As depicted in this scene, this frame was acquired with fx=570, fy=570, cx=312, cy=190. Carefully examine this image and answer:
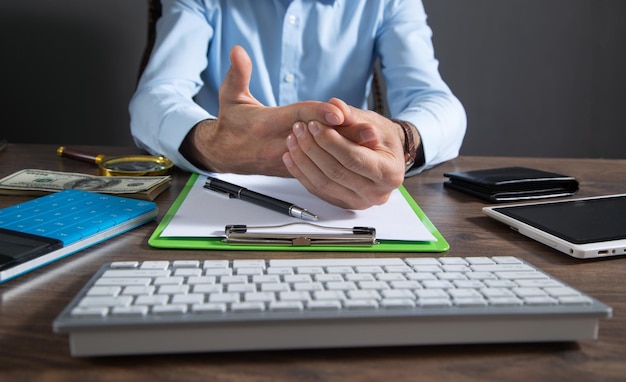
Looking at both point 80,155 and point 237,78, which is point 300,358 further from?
point 80,155

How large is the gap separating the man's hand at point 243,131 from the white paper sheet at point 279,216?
46mm

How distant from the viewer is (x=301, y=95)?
1.33 m

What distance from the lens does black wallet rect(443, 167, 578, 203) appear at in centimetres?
76

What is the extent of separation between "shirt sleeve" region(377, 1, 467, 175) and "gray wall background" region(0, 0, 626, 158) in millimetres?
566

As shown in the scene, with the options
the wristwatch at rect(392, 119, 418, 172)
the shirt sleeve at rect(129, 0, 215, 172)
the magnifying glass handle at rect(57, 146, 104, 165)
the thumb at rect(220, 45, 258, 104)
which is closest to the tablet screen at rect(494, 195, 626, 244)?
the wristwatch at rect(392, 119, 418, 172)

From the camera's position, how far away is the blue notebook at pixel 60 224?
49 cm

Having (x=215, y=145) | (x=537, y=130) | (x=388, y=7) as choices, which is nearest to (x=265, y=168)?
(x=215, y=145)

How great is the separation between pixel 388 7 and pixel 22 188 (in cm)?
91

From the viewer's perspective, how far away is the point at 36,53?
1.68 meters

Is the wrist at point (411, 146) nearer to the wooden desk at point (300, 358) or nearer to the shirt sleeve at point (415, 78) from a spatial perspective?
the shirt sleeve at point (415, 78)

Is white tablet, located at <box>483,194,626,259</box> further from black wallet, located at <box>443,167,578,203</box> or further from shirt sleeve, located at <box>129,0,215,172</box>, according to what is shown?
shirt sleeve, located at <box>129,0,215,172</box>

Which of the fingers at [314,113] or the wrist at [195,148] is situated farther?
the wrist at [195,148]

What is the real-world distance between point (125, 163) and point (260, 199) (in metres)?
0.33

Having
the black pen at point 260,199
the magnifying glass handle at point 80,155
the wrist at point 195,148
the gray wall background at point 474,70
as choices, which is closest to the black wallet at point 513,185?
the black pen at point 260,199
